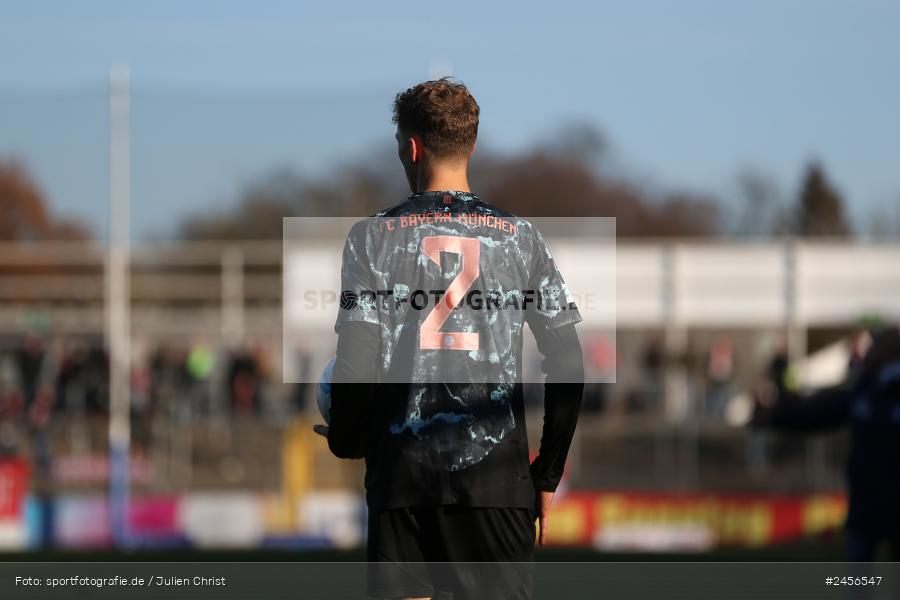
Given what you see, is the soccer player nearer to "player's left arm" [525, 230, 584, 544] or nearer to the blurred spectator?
A: "player's left arm" [525, 230, 584, 544]

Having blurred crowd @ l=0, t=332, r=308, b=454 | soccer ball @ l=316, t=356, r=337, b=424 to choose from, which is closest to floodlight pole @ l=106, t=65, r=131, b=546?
blurred crowd @ l=0, t=332, r=308, b=454

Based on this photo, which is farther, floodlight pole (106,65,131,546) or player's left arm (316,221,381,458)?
floodlight pole (106,65,131,546)

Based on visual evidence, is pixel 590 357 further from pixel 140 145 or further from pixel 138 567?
pixel 138 567

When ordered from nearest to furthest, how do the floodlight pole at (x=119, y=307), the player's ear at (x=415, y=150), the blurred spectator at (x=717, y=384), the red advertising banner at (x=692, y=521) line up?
the player's ear at (x=415, y=150), the red advertising banner at (x=692, y=521), the floodlight pole at (x=119, y=307), the blurred spectator at (x=717, y=384)

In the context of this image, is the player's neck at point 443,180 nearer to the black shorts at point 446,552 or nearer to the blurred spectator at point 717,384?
the black shorts at point 446,552

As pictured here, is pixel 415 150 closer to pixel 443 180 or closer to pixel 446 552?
pixel 443 180

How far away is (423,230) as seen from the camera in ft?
11.5

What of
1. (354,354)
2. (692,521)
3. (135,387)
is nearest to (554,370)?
(354,354)

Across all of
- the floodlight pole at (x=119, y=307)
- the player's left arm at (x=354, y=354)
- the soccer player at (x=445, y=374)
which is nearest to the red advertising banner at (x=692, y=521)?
the floodlight pole at (x=119, y=307)

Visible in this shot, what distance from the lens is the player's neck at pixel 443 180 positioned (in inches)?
140

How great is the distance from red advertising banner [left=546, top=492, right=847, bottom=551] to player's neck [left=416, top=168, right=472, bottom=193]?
11699mm

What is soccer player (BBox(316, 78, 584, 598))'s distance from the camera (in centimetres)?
341

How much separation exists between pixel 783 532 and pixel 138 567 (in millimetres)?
9083

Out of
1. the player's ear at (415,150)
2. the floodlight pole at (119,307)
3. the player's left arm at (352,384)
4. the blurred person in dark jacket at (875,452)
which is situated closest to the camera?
the player's left arm at (352,384)
